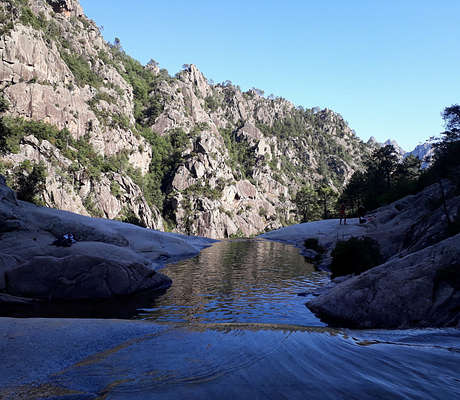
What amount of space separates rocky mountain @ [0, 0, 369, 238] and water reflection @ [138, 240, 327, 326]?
36.9m

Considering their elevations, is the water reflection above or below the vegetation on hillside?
below

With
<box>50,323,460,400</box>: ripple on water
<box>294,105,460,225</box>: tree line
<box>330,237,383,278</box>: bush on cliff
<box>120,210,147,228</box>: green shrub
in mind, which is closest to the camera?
<box>50,323,460,400</box>: ripple on water

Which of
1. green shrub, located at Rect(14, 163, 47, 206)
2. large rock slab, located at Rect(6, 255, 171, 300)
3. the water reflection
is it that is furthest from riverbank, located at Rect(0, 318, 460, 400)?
green shrub, located at Rect(14, 163, 47, 206)

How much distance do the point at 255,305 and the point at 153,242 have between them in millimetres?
21651

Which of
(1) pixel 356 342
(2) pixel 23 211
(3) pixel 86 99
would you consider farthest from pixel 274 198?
(1) pixel 356 342

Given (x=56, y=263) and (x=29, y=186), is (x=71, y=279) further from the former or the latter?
(x=29, y=186)

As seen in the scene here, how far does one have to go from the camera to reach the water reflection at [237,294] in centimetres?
1256

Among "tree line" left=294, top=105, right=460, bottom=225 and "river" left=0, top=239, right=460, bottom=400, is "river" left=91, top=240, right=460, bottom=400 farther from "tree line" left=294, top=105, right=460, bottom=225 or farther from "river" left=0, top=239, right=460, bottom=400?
"tree line" left=294, top=105, right=460, bottom=225

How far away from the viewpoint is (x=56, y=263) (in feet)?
48.3

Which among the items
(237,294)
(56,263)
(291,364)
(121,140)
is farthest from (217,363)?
(121,140)

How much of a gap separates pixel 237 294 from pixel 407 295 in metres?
9.08

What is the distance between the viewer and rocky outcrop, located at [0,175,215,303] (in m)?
14.0

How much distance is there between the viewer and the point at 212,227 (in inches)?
4434

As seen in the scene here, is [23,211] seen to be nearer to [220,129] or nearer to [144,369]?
[144,369]
